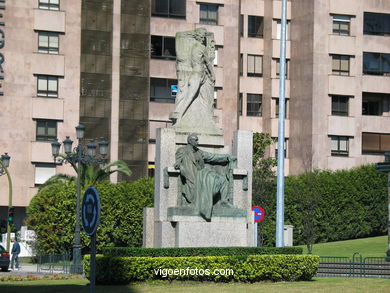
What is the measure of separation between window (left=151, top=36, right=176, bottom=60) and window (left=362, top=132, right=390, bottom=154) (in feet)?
49.7

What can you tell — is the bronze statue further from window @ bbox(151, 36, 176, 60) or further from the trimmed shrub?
window @ bbox(151, 36, 176, 60)

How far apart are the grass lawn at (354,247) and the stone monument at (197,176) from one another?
84.4 feet

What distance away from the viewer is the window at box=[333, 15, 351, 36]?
238ft

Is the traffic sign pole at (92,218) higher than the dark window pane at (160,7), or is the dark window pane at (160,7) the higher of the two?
the dark window pane at (160,7)

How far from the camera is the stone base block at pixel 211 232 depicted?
2659 centimetres

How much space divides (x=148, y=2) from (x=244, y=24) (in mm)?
8895

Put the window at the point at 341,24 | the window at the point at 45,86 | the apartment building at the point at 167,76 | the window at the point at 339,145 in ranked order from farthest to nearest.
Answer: the window at the point at 341,24 < the window at the point at 339,145 < the window at the point at 45,86 < the apartment building at the point at 167,76

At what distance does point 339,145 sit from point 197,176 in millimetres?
46631

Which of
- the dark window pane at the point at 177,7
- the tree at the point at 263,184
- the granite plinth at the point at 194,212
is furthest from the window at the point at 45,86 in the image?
the granite plinth at the point at 194,212

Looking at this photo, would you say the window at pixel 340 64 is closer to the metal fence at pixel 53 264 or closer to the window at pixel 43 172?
the window at pixel 43 172

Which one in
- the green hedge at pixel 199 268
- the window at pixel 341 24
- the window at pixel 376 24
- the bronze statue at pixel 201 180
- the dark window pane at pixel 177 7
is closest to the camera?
the green hedge at pixel 199 268

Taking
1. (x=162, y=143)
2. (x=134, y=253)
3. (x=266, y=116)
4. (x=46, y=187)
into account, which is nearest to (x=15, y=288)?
(x=134, y=253)

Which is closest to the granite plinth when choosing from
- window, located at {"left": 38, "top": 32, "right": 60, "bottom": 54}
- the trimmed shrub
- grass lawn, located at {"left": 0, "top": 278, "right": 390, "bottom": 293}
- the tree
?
grass lawn, located at {"left": 0, "top": 278, "right": 390, "bottom": 293}

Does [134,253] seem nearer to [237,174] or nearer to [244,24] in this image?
[237,174]
